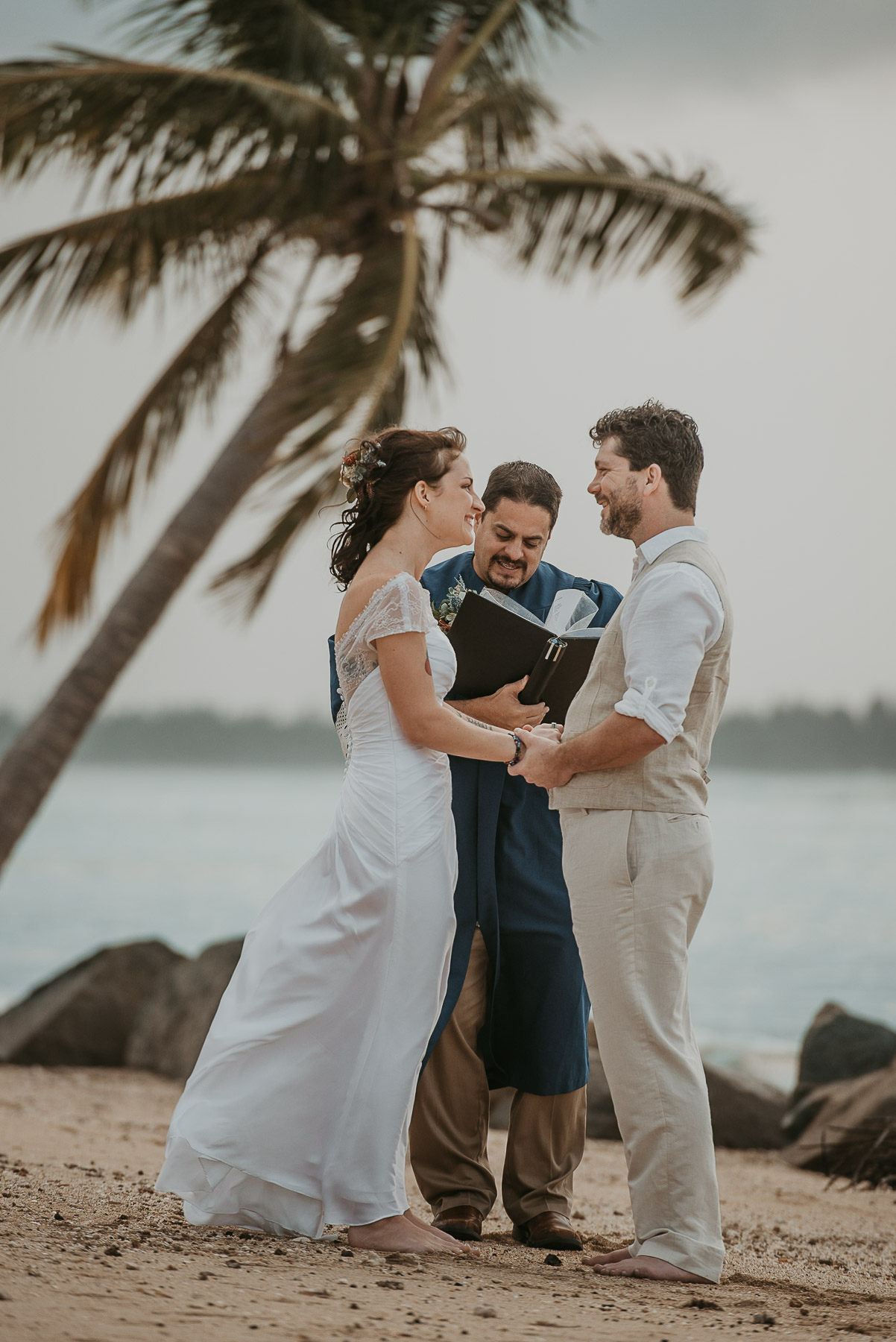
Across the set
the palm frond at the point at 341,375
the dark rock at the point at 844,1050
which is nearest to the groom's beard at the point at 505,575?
the palm frond at the point at 341,375

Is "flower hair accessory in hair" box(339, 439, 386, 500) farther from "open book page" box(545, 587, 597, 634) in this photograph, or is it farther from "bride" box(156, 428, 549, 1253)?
"open book page" box(545, 587, 597, 634)

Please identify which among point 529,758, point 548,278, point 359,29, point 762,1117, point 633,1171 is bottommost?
point 762,1117

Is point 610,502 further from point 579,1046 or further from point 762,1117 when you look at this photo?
point 762,1117

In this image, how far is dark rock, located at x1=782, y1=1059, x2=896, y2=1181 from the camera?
5523mm

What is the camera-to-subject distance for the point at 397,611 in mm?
3311

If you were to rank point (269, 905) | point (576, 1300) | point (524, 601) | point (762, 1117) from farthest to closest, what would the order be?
point (762, 1117)
point (524, 601)
point (269, 905)
point (576, 1300)

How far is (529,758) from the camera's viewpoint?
3.20 m

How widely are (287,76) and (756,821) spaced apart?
1133 inches

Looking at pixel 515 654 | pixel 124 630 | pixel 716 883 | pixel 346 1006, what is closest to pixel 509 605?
pixel 515 654

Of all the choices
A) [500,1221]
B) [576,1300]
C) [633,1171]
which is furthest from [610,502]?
[500,1221]

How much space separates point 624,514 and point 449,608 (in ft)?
2.53

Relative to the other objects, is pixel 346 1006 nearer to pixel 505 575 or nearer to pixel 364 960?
pixel 364 960

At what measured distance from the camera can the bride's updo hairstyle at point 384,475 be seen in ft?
11.6

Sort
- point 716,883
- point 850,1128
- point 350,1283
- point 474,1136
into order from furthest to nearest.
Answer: point 716,883, point 850,1128, point 474,1136, point 350,1283
